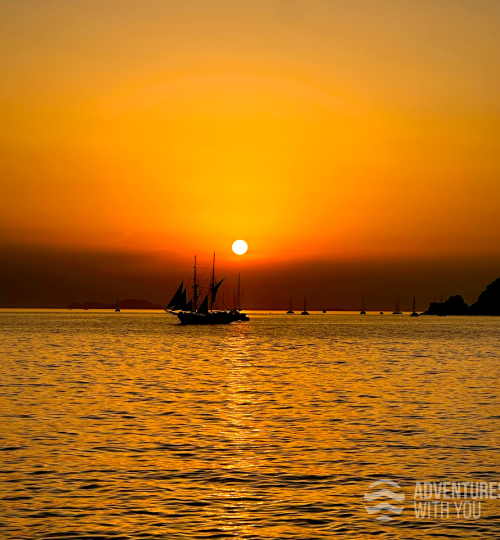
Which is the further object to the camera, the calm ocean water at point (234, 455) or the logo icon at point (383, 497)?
the logo icon at point (383, 497)

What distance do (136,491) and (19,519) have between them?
4054mm

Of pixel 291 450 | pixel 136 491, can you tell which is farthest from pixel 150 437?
pixel 136 491

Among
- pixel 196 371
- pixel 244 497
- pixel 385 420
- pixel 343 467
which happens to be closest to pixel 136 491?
pixel 244 497

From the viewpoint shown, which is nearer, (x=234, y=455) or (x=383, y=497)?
(x=383, y=497)

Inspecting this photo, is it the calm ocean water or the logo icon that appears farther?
the logo icon

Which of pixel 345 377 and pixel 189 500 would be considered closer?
pixel 189 500

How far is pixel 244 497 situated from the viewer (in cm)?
2198

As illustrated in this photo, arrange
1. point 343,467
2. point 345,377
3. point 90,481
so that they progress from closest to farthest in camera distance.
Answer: point 90,481, point 343,467, point 345,377

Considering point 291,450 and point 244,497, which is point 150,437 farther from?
point 244,497

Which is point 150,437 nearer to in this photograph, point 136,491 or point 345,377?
point 136,491

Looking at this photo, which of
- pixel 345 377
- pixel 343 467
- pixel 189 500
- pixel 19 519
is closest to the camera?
pixel 19 519

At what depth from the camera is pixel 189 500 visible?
21.6 meters

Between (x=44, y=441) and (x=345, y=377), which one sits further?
(x=345, y=377)

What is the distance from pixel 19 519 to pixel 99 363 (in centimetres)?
6210
